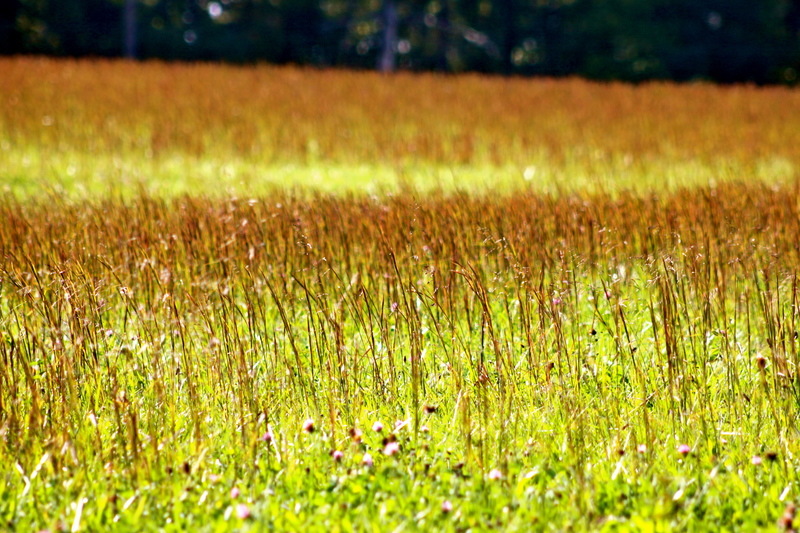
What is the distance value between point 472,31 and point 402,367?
89.0 feet

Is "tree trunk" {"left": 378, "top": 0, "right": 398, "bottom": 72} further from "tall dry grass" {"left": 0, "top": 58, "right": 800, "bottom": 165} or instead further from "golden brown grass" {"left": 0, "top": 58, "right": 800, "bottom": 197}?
"golden brown grass" {"left": 0, "top": 58, "right": 800, "bottom": 197}

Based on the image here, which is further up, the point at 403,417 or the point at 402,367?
the point at 402,367

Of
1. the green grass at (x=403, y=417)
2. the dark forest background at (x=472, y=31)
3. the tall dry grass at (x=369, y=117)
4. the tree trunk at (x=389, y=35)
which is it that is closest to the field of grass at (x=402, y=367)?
the green grass at (x=403, y=417)

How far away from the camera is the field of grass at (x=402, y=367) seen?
8.50ft

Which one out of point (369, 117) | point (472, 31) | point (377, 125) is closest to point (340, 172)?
point (377, 125)

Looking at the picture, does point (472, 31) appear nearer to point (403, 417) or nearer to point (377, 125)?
Result: point (377, 125)

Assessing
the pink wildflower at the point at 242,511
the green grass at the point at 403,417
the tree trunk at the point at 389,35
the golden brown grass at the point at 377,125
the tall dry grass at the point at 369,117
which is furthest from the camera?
the tree trunk at the point at 389,35

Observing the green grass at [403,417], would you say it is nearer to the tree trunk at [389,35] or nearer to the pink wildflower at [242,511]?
the pink wildflower at [242,511]

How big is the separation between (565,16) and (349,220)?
29.1 metres

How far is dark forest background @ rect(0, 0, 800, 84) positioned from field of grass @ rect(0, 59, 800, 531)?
24.3 m

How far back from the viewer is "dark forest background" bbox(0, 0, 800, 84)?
97.4 ft

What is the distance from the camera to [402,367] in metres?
3.50

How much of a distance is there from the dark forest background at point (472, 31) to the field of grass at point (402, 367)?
24331 millimetres

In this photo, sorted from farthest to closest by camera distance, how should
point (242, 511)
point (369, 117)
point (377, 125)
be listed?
point (369, 117) → point (377, 125) → point (242, 511)
